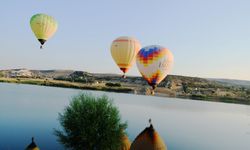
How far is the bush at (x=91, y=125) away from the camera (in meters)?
38.8

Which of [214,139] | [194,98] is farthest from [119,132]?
[194,98]

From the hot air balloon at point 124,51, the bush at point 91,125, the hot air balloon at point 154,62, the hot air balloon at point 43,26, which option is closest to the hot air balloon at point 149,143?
the bush at point 91,125

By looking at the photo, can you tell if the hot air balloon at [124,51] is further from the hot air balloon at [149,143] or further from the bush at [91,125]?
the hot air balloon at [149,143]

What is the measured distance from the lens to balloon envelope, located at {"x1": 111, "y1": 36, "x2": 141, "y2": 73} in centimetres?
4606

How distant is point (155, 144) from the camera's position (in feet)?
183

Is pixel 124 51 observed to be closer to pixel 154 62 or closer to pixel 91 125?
pixel 154 62

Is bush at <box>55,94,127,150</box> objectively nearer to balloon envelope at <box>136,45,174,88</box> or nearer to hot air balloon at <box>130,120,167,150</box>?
balloon envelope at <box>136,45,174,88</box>

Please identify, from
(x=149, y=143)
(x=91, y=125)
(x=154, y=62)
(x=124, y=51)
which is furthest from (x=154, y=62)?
(x=149, y=143)

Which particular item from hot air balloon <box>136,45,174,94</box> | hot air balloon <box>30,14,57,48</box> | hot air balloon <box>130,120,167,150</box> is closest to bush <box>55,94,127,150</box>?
hot air balloon <box>136,45,174,94</box>

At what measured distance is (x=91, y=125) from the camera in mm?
39125

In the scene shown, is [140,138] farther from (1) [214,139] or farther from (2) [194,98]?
(2) [194,98]

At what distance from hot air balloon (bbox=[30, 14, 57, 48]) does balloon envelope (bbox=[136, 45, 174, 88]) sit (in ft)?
58.5

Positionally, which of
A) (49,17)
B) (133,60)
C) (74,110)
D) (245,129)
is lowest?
(245,129)

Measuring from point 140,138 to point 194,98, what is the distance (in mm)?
121150
